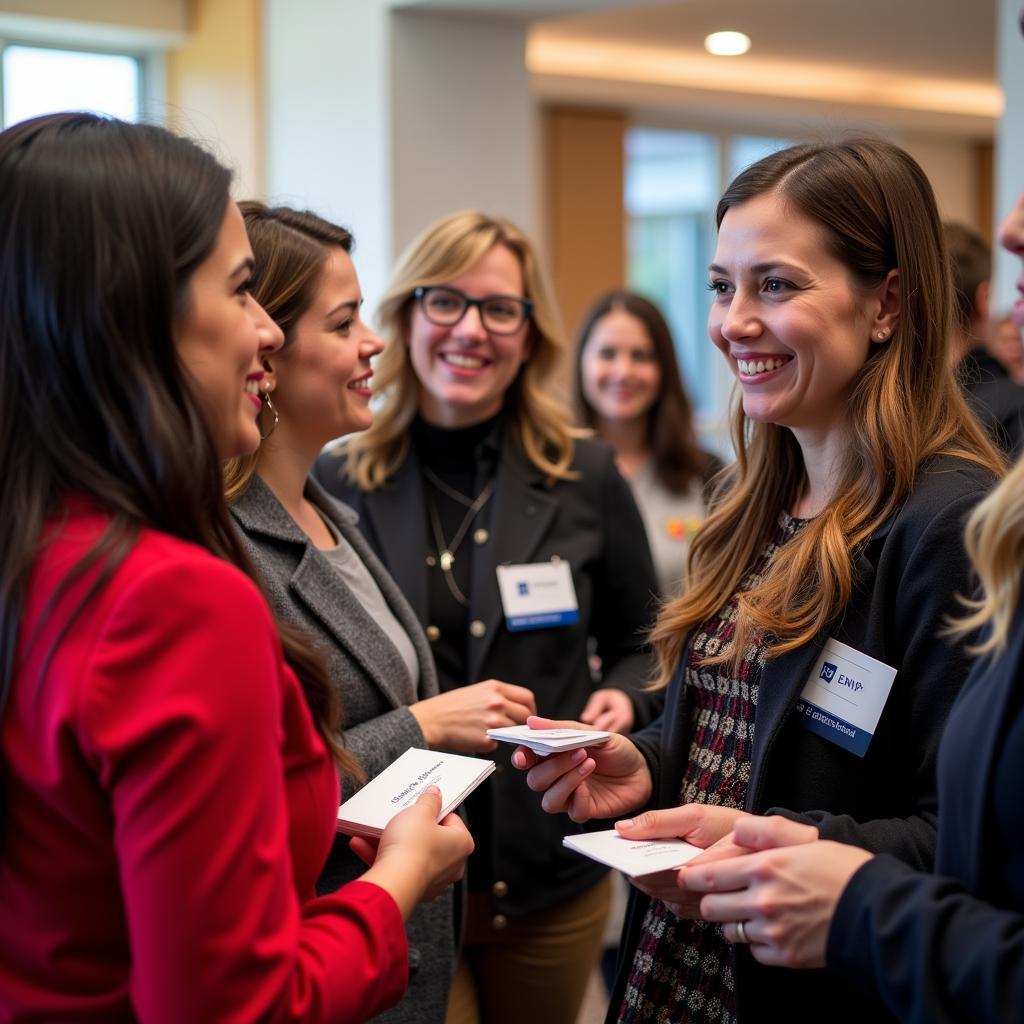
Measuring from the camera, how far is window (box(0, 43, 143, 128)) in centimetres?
552

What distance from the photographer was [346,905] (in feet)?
4.13

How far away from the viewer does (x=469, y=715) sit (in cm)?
203

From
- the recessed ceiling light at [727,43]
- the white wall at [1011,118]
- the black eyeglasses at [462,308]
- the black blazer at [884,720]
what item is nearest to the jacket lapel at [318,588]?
the black blazer at [884,720]

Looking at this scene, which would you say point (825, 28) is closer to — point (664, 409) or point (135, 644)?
point (664, 409)

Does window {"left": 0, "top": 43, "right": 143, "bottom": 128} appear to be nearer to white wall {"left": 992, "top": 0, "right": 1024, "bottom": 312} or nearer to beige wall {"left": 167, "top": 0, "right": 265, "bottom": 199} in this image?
beige wall {"left": 167, "top": 0, "right": 265, "bottom": 199}

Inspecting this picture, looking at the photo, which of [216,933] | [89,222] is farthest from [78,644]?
[89,222]

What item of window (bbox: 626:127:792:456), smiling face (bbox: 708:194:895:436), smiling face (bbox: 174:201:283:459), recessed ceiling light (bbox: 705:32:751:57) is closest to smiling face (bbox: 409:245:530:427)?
smiling face (bbox: 708:194:895:436)

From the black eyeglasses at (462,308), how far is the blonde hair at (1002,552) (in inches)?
65.2

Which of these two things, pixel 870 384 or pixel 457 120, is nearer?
pixel 870 384

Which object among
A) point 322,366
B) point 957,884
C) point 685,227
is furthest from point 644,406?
point 685,227

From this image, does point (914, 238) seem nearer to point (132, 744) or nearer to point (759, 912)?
point (759, 912)

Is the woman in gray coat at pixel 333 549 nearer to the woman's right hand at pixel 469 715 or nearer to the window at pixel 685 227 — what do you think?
the woman's right hand at pixel 469 715

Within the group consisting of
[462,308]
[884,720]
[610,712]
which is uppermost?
[462,308]

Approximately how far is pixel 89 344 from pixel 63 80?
17.1 ft
